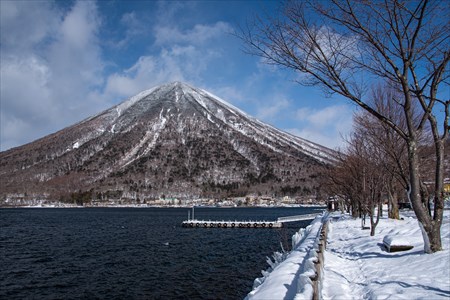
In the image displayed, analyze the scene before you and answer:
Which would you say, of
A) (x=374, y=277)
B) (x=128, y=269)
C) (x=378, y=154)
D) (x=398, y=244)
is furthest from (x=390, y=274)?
(x=128, y=269)

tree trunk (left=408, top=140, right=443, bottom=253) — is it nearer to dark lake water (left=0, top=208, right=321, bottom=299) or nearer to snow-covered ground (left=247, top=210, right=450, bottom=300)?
snow-covered ground (left=247, top=210, right=450, bottom=300)

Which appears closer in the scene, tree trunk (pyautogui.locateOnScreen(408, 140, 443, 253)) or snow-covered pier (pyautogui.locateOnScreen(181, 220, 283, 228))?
tree trunk (pyautogui.locateOnScreen(408, 140, 443, 253))

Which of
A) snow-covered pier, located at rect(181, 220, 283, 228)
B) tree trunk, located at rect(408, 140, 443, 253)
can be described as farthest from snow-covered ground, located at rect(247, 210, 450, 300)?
snow-covered pier, located at rect(181, 220, 283, 228)

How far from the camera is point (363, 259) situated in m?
12.8

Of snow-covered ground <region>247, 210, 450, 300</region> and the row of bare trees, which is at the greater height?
the row of bare trees

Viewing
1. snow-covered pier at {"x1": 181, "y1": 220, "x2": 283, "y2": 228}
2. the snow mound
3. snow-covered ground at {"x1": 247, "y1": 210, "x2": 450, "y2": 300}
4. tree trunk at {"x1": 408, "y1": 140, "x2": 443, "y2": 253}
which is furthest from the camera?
snow-covered pier at {"x1": 181, "y1": 220, "x2": 283, "y2": 228}

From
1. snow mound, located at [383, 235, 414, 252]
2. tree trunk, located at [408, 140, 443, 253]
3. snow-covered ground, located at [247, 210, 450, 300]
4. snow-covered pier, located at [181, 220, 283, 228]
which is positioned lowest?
snow-covered pier, located at [181, 220, 283, 228]

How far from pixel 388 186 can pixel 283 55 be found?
19917mm

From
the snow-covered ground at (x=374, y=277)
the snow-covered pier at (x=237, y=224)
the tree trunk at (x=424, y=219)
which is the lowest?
the snow-covered pier at (x=237, y=224)

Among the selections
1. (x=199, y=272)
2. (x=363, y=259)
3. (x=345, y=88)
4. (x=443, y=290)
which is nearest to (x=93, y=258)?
(x=199, y=272)

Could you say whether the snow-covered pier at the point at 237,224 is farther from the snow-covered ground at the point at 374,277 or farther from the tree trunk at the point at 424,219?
the tree trunk at the point at 424,219

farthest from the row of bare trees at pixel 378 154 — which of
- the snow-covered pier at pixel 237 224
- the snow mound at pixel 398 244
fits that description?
the snow-covered pier at pixel 237 224

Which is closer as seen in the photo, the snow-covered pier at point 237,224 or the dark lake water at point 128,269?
the dark lake water at point 128,269

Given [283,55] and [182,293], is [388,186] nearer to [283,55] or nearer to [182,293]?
[182,293]
